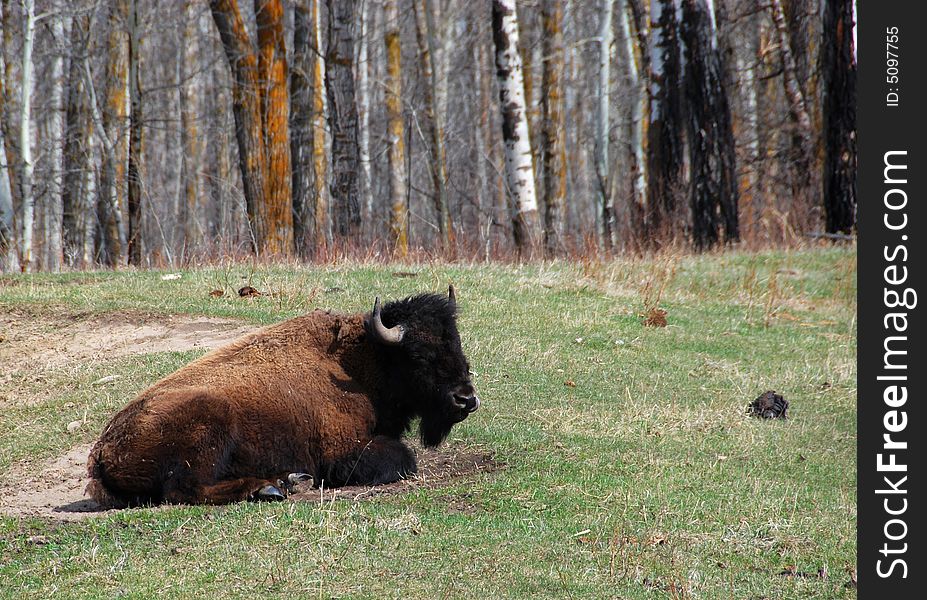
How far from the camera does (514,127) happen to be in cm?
1928

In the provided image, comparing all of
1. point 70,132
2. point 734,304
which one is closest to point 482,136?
point 70,132

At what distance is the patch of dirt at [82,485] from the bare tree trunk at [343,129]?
1330cm

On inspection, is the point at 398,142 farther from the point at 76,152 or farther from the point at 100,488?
the point at 100,488

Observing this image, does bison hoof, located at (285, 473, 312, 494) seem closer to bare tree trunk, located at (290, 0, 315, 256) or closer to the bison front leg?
the bison front leg

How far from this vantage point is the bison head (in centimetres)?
781

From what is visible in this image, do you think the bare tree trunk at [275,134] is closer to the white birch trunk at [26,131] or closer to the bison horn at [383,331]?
the white birch trunk at [26,131]

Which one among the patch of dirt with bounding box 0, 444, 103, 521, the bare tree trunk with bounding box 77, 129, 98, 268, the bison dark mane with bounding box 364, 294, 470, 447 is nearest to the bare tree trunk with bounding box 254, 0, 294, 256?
the bare tree trunk with bounding box 77, 129, 98, 268

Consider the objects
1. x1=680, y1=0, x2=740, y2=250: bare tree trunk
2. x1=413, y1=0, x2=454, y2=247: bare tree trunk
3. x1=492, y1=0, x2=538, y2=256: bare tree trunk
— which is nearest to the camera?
x1=492, y1=0, x2=538, y2=256: bare tree trunk

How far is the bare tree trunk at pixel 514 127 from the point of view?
63.3ft

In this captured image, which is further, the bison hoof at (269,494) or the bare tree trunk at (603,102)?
the bare tree trunk at (603,102)

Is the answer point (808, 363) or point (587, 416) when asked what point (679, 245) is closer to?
point (808, 363)

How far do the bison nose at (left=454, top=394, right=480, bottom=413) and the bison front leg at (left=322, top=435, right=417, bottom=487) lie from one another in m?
0.58


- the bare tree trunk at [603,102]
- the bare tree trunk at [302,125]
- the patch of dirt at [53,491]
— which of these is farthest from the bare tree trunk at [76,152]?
the patch of dirt at [53,491]

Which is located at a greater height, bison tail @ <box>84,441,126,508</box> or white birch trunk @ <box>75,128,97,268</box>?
white birch trunk @ <box>75,128,97,268</box>
